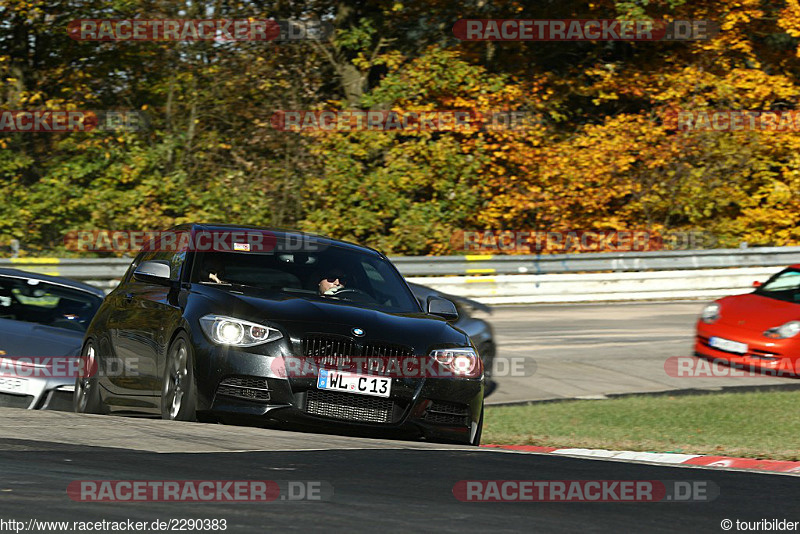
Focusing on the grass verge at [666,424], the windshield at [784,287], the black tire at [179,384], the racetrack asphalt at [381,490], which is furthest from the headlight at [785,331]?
the black tire at [179,384]

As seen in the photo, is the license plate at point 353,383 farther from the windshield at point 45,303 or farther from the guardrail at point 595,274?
the guardrail at point 595,274

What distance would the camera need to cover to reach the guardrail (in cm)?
2234

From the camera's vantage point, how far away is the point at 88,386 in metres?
9.55

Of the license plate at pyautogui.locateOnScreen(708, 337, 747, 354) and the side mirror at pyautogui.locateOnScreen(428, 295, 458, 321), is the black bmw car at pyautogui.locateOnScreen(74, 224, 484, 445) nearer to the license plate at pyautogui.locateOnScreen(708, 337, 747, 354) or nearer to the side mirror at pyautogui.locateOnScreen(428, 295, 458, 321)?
the side mirror at pyautogui.locateOnScreen(428, 295, 458, 321)

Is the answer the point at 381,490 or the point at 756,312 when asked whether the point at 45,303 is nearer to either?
the point at 381,490

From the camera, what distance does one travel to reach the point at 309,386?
751 centimetres

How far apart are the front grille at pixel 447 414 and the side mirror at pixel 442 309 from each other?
948mm

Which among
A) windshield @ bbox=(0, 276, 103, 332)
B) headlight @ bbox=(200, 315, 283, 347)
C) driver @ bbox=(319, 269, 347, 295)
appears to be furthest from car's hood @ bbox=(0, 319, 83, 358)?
headlight @ bbox=(200, 315, 283, 347)

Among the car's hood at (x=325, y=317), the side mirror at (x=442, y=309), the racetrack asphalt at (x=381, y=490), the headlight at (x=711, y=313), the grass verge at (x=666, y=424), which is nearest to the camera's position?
the racetrack asphalt at (x=381, y=490)

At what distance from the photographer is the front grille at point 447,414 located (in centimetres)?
783

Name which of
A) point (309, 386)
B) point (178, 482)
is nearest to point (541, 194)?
point (309, 386)

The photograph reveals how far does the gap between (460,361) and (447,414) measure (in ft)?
1.18

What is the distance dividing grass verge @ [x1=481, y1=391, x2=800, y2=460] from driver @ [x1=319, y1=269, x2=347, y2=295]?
2413mm

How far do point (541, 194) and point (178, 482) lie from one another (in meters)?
22.9
